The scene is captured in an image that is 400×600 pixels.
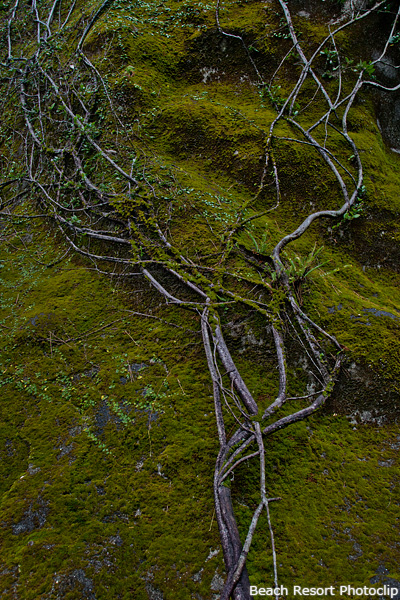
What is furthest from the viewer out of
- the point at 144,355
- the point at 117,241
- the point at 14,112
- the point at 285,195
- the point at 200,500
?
the point at 14,112

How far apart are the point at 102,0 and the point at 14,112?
2638mm

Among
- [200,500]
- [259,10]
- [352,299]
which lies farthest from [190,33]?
[200,500]

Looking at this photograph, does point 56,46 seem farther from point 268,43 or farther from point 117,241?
point 117,241

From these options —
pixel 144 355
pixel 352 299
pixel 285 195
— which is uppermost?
pixel 285 195

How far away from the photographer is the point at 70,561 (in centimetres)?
201

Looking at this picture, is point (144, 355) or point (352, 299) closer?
point (144, 355)

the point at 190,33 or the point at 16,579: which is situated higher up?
the point at 190,33

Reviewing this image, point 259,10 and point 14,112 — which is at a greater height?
point 259,10

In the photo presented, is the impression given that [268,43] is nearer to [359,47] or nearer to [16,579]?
[359,47]

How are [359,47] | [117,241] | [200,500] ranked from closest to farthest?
[200,500] < [117,241] < [359,47]

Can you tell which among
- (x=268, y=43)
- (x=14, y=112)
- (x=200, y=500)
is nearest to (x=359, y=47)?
(x=268, y=43)

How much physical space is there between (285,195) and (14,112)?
5223 mm

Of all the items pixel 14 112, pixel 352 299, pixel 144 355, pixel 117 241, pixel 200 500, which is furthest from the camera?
pixel 14 112

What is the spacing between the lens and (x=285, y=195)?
440 centimetres
